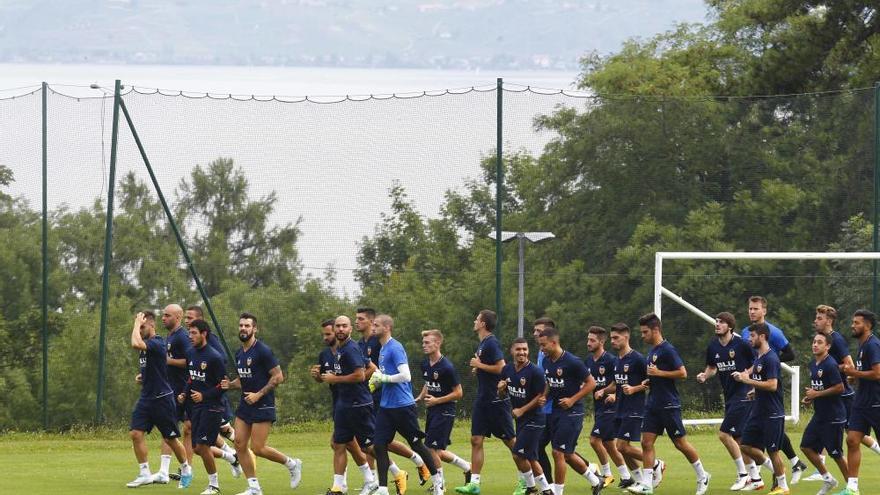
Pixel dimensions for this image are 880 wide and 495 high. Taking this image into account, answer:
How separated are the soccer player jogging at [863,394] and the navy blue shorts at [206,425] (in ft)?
20.6

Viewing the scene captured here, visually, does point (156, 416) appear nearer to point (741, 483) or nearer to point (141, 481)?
point (141, 481)

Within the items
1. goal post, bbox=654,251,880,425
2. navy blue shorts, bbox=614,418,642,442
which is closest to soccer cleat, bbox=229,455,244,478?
navy blue shorts, bbox=614,418,642,442

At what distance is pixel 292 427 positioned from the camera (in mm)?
23719

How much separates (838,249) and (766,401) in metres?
9.57

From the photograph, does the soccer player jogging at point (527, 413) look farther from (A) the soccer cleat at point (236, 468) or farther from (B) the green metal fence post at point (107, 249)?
(B) the green metal fence post at point (107, 249)

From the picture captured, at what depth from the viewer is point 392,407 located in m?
14.8

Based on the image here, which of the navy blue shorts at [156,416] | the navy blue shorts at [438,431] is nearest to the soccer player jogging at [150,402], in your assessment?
the navy blue shorts at [156,416]

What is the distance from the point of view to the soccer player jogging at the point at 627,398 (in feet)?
51.6

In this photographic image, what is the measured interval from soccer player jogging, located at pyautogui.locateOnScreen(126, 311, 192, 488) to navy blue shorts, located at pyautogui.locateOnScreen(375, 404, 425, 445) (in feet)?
9.20

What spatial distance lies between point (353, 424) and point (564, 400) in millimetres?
2107

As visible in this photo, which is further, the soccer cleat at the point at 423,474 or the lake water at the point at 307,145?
the lake water at the point at 307,145

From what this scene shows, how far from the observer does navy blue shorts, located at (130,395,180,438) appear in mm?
16734

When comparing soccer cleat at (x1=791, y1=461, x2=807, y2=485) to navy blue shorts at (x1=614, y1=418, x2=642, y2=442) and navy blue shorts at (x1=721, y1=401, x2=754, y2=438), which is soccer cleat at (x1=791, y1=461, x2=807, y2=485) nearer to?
navy blue shorts at (x1=721, y1=401, x2=754, y2=438)

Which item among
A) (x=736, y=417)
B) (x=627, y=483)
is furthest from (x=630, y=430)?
(x=736, y=417)
